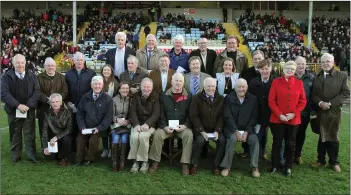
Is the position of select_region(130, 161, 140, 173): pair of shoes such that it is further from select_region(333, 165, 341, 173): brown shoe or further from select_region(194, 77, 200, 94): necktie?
select_region(333, 165, 341, 173): brown shoe

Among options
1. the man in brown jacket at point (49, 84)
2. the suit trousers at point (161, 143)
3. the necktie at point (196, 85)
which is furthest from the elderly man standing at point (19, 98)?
the necktie at point (196, 85)

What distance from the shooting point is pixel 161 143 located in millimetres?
5215

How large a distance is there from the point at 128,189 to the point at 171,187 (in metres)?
0.55

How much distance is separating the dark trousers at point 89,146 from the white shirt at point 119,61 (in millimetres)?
1286

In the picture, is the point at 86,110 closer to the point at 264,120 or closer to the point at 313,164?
the point at 264,120

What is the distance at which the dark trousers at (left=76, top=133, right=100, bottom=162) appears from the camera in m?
5.34

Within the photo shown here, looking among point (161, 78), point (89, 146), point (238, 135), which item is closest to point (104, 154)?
point (89, 146)

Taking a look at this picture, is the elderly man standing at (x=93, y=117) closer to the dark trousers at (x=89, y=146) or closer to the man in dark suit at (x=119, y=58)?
the dark trousers at (x=89, y=146)

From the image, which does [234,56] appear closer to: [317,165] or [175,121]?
[175,121]

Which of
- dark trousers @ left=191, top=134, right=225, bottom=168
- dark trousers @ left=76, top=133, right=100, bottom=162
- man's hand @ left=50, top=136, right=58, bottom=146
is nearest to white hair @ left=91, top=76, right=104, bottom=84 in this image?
dark trousers @ left=76, top=133, right=100, bottom=162

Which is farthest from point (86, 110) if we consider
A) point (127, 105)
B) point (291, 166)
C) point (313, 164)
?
point (313, 164)

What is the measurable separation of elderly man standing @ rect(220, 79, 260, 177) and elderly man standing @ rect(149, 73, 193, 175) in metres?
0.54

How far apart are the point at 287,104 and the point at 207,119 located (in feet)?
3.74

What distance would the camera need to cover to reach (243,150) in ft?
21.0
